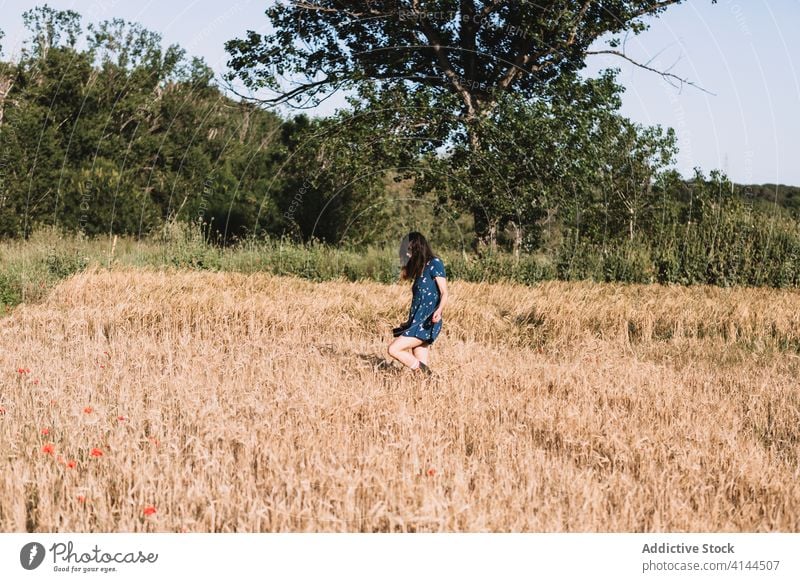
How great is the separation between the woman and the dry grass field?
0.30 m

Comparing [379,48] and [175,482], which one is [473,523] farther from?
[379,48]

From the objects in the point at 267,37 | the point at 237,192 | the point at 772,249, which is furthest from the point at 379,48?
the point at 772,249

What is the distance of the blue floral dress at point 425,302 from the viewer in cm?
761

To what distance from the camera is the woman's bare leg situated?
7496 millimetres

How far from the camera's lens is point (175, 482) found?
4.39 m

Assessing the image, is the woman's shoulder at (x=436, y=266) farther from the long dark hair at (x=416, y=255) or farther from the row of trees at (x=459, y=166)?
the row of trees at (x=459, y=166)

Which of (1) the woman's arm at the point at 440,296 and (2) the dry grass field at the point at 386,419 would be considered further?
(1) the woman's arm at the point at 440,296

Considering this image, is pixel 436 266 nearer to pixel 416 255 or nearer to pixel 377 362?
pixel 416 255

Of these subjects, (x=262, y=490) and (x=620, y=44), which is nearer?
(x=262, y=490)

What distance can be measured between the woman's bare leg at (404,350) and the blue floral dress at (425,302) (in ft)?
0.18

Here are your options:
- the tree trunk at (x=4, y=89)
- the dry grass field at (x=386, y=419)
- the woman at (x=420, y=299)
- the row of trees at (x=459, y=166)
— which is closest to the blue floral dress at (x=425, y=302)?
the woman at (x=420, y=299)

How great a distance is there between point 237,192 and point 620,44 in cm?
1215

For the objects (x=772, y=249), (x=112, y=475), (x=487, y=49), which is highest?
(x=487, y=49)

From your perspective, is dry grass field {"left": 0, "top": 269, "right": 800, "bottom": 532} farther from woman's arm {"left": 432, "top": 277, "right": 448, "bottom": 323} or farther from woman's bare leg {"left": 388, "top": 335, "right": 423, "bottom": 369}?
woman's arm {"left": 432, "top": 277, "right": 448, "bottom": 323}
